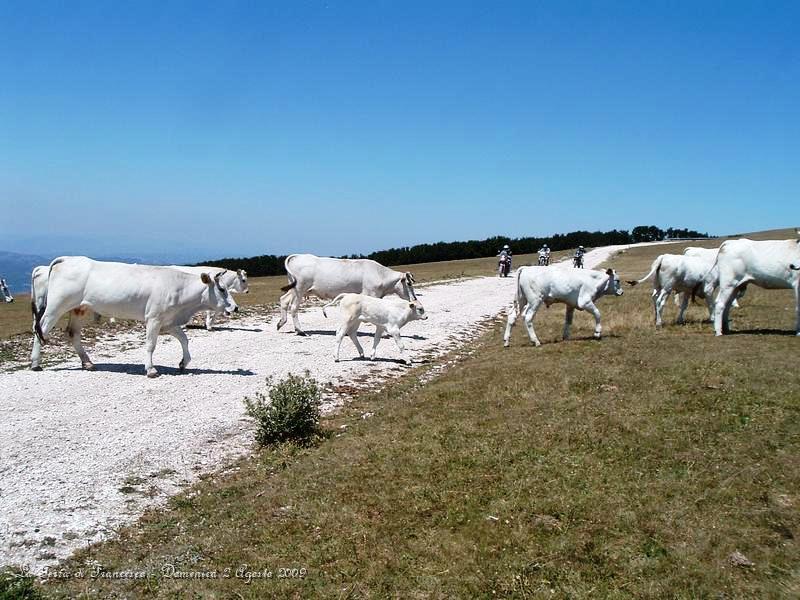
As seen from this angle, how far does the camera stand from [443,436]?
9.56m

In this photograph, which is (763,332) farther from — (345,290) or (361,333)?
(345,290)

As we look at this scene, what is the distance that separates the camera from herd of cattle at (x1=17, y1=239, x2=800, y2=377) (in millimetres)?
14227

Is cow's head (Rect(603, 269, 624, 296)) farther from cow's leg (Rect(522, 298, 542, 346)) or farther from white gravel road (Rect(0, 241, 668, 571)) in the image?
white gravel road (Rect(0, 241, 668, 571))

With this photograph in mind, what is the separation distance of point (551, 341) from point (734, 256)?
5527 millimetres

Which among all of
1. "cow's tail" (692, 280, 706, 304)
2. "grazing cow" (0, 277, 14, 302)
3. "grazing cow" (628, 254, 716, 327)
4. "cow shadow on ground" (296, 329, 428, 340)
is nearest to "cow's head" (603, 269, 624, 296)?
"grazing cow" (628, 254, 716, 327)

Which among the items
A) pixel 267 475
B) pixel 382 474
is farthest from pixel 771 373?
pixel 267 475

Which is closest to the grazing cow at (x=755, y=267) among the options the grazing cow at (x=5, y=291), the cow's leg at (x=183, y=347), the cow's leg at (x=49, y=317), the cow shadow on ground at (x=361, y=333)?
the cow shadow on ground at (x=361, y=333)

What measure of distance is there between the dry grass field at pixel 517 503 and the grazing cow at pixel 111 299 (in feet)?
18.8

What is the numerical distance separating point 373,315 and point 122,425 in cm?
796

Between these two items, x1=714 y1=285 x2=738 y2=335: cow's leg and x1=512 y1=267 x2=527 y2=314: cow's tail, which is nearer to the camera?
x1=714 y1=285 x2=738 y2=335: cow's leg

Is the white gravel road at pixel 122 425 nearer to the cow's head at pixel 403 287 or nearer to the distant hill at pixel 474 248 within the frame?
the cow's head at pixel 403 287

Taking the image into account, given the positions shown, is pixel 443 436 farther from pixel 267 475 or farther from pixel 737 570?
pixel 737 570

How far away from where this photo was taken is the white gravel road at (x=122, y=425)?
7.05 meters

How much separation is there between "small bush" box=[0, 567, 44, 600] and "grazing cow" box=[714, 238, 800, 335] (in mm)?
16454
